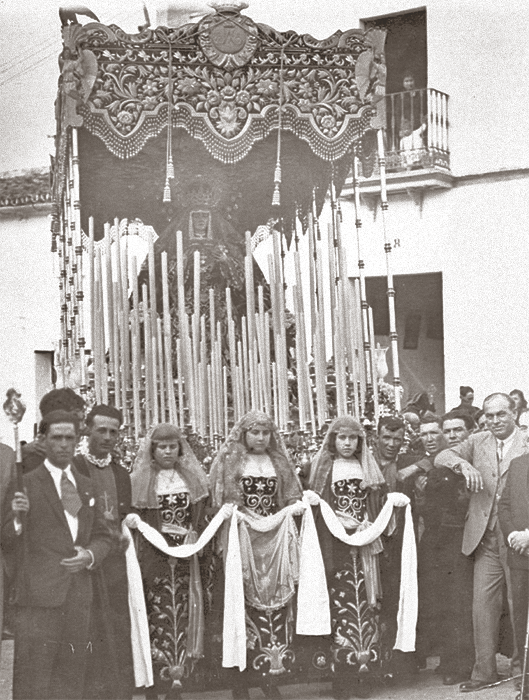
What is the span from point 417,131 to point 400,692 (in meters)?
7.36

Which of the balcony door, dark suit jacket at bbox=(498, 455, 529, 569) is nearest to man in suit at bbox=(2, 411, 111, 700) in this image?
dark suit jacket at bbox=(498, 455, 529, 569)

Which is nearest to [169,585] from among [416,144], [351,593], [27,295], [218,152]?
[351,593]

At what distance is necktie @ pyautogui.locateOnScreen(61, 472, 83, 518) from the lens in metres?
4.59

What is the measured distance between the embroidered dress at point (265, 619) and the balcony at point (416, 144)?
632cm

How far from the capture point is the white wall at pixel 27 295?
9227mm

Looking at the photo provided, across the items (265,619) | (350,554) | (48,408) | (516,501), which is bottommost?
(265,619)

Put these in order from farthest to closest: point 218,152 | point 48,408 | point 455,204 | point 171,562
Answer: point 455,204 < point 218,152 < point 171,562 < point 48,408

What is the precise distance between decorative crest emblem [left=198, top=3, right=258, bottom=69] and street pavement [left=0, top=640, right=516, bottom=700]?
3086 millimetres

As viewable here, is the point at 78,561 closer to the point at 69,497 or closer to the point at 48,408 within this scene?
the point at 69,497

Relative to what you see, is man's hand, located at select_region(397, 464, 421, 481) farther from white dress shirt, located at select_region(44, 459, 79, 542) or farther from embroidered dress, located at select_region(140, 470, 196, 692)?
white dress shirt, located at select_region(44, 459, 79, 542)

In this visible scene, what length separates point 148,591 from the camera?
5.35 meters

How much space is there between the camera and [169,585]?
539 cm

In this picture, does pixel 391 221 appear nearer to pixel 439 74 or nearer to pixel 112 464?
pixel 439 74

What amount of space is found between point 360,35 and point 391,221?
5.78 m
